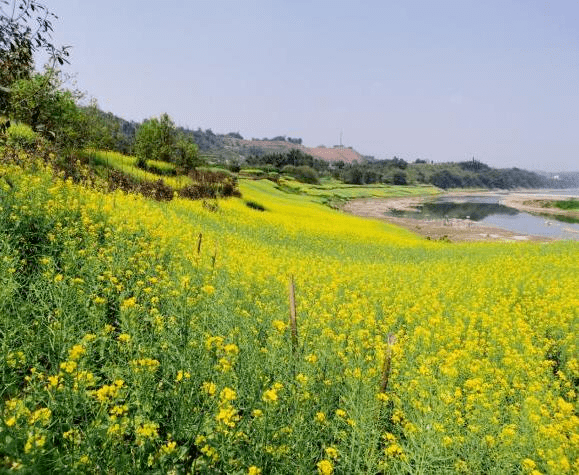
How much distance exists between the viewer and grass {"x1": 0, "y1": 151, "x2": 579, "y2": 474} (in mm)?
3674

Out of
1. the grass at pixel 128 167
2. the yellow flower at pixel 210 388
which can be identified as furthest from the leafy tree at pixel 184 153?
the yellow flower at pixel 210 388

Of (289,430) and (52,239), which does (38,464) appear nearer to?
(289,430)

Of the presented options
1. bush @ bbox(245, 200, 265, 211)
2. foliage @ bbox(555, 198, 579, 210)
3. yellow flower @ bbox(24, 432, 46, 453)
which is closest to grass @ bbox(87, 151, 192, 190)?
bush @ bbox(245, 200, 265, 211)

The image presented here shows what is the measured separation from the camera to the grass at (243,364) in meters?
3.67

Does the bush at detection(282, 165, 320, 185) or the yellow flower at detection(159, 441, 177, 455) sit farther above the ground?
the bush at detection(282, 165, 320, 185)

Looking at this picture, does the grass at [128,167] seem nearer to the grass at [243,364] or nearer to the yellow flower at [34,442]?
the grass at [243,364]

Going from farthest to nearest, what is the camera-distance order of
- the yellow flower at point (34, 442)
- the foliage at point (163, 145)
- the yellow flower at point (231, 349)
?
the foliage at point (163, 145) < the yellow flower at point (231, 349) < the yellow flower at point (34, 442)

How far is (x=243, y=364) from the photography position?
5367 millimetres

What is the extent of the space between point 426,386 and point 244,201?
31.2m

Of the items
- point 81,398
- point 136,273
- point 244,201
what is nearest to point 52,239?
point 136,273

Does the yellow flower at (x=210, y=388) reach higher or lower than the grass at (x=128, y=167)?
lower

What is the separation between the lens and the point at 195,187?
30281 millimetres

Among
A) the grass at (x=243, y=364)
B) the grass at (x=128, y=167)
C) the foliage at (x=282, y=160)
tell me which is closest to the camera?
the grass at (x=243, y=364)

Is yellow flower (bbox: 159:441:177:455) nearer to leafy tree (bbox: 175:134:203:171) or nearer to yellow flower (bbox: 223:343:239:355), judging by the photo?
yellow flower (bbox: 223:343:239:355)
